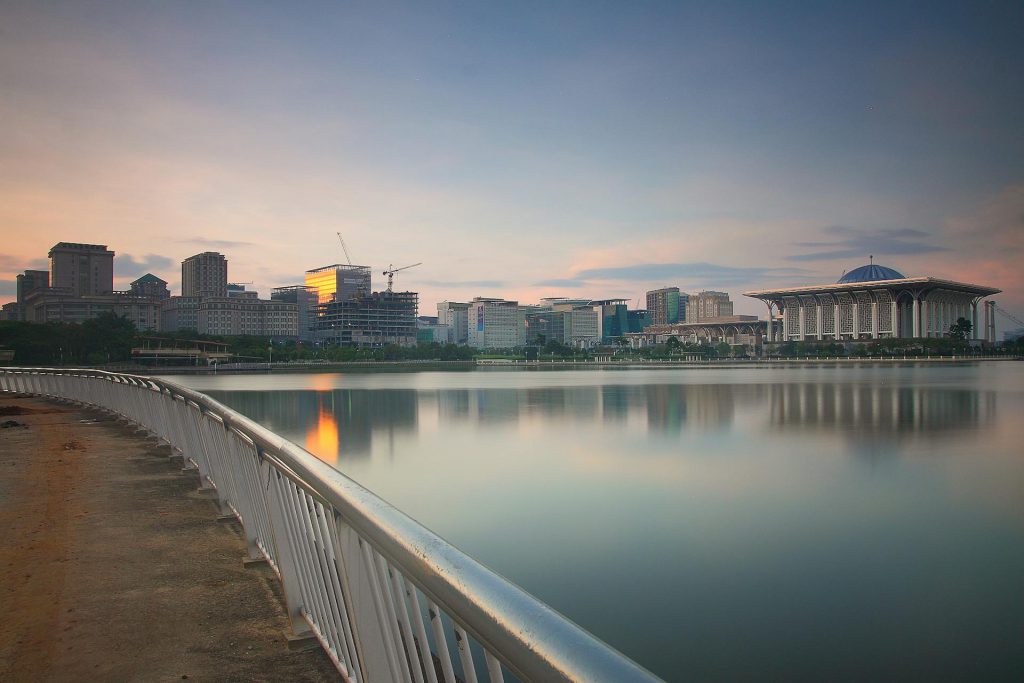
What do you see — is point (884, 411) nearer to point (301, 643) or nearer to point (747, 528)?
point (747, 528)

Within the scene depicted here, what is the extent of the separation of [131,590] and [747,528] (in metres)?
11.0

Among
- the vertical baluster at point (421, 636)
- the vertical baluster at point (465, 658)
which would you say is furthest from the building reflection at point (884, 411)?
the vertical baluster at point (465, 658)

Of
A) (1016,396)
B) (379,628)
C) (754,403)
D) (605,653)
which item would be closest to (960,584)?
(379,628)

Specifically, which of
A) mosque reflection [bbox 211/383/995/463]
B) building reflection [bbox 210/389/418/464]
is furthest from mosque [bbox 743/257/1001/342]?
building reflection [bbox 210/389/418/464]

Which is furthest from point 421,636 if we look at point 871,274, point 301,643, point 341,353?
point 871,274

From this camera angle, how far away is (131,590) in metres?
5.11

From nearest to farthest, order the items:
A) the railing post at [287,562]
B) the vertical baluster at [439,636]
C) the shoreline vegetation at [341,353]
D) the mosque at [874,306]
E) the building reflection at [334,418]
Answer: the vertical baluster at [439,636] < the railing post at [287,562] < the building reflection at [334,418] < the shoreline vegetation at [341,353] < the mosque at [874,306]

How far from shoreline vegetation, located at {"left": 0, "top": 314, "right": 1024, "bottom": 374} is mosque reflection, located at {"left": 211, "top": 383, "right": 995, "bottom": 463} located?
198ft

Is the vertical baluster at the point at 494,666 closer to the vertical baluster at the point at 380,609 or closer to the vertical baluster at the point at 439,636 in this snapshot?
the vertical baluster at the point at 439,636

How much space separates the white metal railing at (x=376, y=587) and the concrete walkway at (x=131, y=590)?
14.3 inches

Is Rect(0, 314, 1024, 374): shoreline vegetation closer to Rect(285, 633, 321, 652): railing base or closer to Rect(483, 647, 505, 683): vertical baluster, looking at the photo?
Rect(285, 633, 321, 652): railing base

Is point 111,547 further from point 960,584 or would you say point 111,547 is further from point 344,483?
point 960,584

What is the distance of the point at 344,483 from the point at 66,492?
7.50 metres

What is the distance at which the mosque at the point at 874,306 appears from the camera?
157 meters
